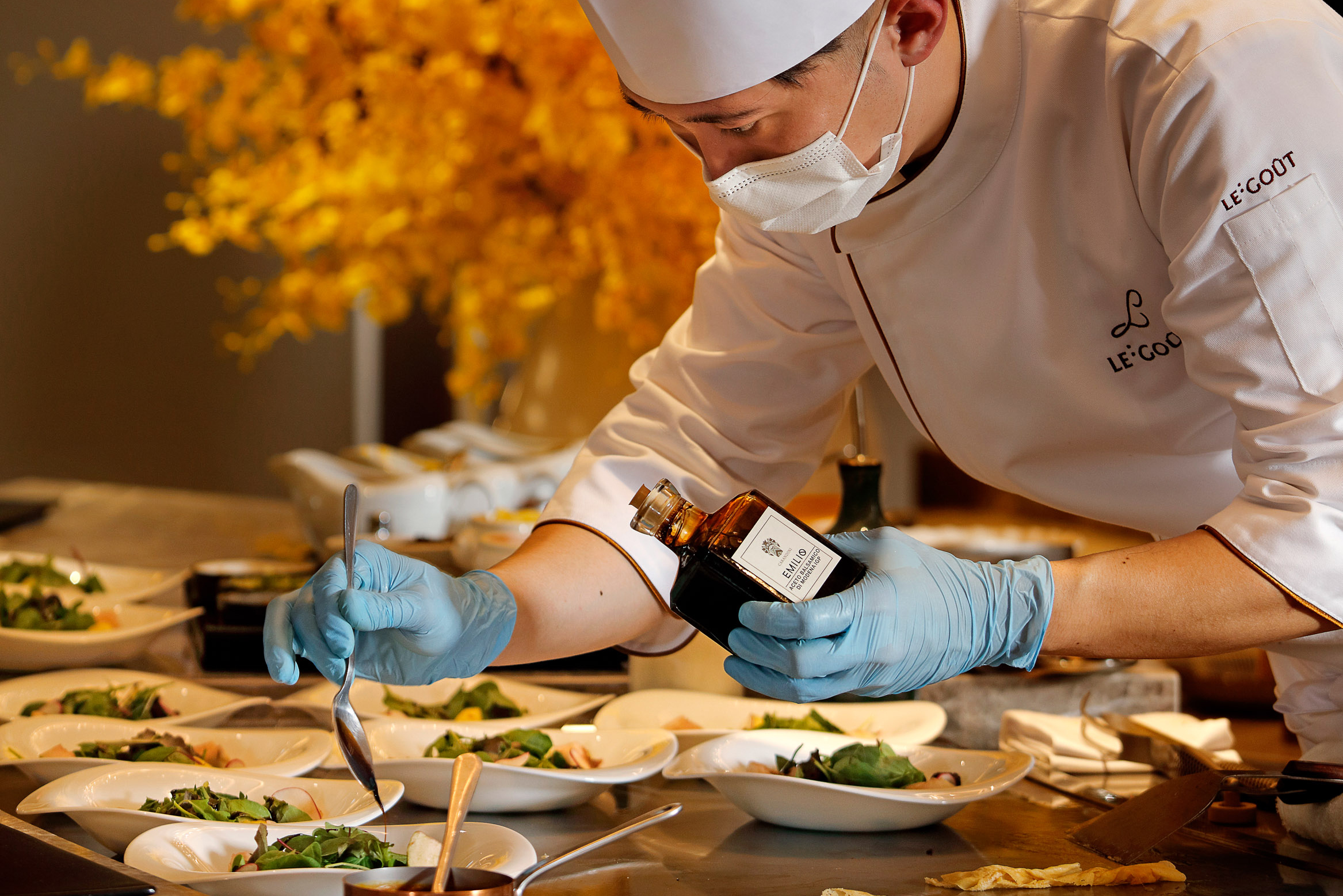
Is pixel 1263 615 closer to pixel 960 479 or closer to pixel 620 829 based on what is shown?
pixel 620 829

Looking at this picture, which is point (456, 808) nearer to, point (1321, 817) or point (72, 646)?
point (1321, 817)

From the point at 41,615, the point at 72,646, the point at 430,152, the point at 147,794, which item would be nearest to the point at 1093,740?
the point at 147,794

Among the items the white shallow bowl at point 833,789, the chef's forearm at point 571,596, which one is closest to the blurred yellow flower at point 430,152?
the chef's forearm at point 571,596

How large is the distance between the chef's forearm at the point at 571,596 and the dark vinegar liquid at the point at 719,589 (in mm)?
263

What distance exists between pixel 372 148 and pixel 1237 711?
1.75 meters

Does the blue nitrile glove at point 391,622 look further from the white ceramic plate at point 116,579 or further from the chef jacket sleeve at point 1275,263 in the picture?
the white ceramic plate at point 116,579

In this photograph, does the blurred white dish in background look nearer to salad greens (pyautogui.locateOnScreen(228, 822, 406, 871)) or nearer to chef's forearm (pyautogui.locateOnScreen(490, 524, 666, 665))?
chef's forearm (pyautogui.locateOnScreen(490, 524, 666, 665))

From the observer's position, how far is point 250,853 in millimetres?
950

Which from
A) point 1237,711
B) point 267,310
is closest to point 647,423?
point 1237,711

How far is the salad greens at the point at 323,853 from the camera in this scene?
2.97ft

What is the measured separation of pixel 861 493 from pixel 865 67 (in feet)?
2.54

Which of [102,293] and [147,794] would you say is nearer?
[147,794]

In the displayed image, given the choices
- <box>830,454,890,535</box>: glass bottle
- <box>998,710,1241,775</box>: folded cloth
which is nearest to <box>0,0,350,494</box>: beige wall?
<box>830,454,890,535</box>: glass bottle

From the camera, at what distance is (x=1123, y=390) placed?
43.1 inches
